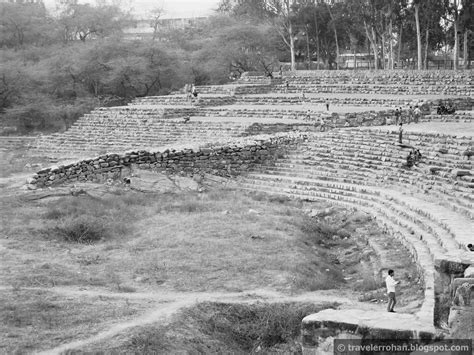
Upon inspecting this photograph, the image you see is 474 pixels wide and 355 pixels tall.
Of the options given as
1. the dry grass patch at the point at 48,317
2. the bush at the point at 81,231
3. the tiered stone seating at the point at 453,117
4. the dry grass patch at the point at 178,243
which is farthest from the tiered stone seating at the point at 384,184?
the bush at the point at 81,231

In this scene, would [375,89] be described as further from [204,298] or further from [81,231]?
[204,298]

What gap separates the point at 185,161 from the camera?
67.3 ft

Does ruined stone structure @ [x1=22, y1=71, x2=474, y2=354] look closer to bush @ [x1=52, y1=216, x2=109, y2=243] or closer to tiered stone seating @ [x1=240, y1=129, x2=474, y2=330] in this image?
tiered stone seating @ [x1=240, y1=129, x2=474, y2=330]

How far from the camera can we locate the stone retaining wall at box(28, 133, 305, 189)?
739 inches

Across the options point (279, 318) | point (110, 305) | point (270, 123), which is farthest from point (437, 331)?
point (270, 123)

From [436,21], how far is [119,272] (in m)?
29.6

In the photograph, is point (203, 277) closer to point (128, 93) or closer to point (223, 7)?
point (128, 93)

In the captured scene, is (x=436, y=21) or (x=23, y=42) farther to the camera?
(x=23, y=42)

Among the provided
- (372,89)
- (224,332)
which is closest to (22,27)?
(372,89)

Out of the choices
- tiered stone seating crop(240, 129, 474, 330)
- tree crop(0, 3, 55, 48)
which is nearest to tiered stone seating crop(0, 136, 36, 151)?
tiered stone seating crop(240, 129, 474, 330)

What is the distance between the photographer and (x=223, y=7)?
51781 millimetres

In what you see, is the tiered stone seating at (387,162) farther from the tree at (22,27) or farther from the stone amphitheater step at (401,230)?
the tree at (22,27)

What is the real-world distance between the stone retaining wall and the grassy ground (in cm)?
232

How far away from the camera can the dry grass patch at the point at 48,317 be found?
8.15 metres
